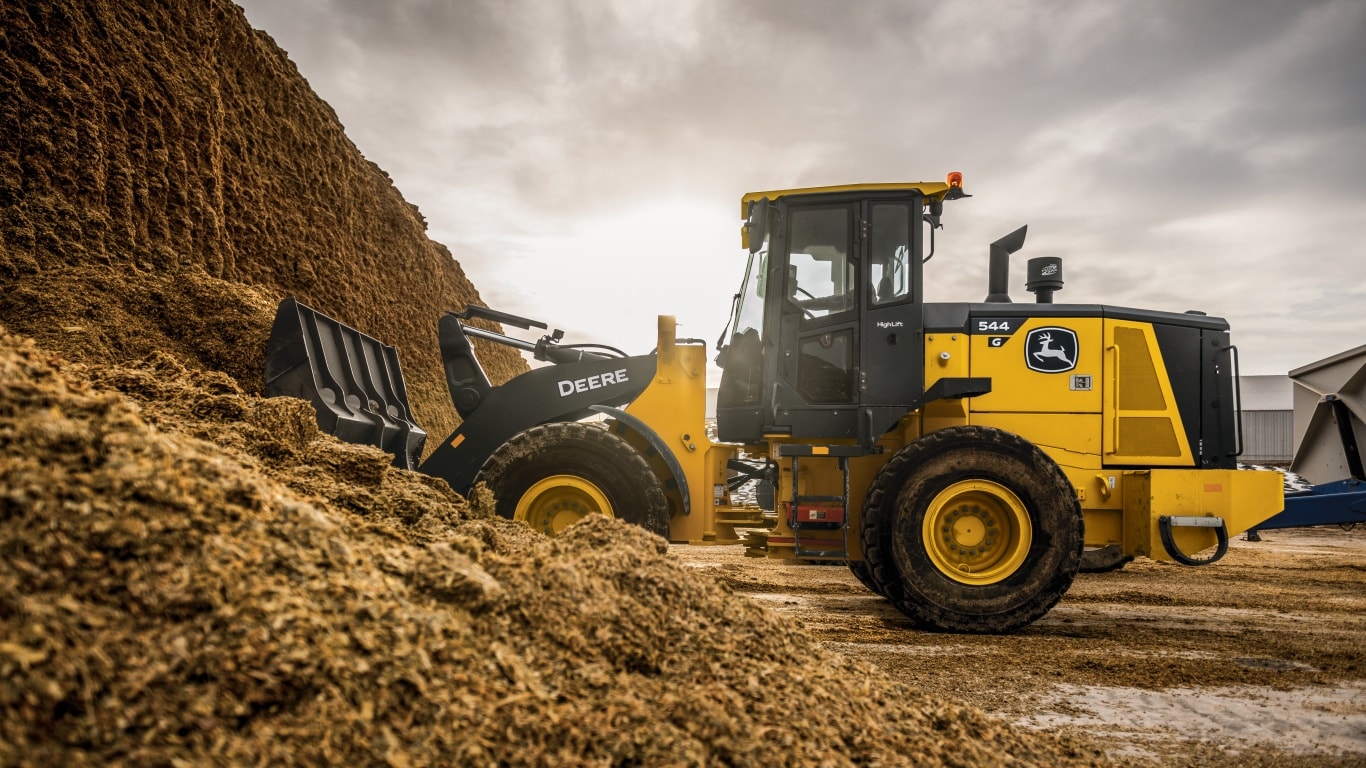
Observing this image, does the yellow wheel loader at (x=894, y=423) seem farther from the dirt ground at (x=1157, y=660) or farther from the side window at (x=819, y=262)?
the dirt ground at (x=1157, y=660)

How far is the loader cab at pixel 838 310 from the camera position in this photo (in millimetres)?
5113

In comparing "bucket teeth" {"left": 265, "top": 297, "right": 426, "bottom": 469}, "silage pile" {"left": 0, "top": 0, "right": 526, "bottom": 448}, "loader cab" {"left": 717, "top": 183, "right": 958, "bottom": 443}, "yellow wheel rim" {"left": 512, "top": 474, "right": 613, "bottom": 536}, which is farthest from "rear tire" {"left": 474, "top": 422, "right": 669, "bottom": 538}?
"silage pile" {"left": 0, "top": 0, "right": 526, "bottom": 448}

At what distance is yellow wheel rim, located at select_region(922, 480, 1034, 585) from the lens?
4.71 meters

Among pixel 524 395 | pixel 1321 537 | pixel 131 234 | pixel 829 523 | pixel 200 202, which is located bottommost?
pixel 1321 537

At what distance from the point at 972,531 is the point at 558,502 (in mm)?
2709

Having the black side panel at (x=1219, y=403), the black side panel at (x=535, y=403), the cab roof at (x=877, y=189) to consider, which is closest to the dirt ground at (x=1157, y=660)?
the black side panel at (x=1219, y=403)

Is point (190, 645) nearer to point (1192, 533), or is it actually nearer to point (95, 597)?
point (95, 597)

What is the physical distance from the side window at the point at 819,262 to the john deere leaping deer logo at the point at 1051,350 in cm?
131

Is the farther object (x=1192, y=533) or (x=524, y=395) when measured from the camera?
(x=524, y=395)

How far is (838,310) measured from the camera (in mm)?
5195

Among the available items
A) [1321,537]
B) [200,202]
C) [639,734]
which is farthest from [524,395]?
[1321,537]

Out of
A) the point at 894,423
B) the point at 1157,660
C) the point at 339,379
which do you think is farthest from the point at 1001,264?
the point at 339,379

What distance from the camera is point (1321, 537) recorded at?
12.0 meters

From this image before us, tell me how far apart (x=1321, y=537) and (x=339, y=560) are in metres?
15.0
